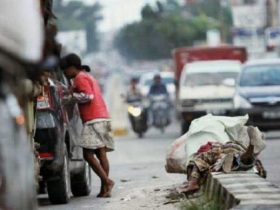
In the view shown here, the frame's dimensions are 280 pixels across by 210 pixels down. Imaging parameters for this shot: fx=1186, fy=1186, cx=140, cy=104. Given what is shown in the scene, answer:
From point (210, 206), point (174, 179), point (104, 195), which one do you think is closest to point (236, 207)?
point (210, 206)

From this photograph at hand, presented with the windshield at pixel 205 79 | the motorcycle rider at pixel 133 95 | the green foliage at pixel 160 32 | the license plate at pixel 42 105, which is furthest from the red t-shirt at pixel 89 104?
the green foliage at pixel 160 32

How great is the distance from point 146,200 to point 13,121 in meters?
6.50

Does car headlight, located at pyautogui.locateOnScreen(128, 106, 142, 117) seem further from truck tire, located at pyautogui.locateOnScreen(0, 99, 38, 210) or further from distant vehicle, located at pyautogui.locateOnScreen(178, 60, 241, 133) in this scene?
truck tire, located at pyautogui.locateOnScreen(0, 99, 38, 210)

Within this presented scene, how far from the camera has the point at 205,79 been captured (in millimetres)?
28109

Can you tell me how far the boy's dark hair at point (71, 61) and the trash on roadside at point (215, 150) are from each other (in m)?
1.41

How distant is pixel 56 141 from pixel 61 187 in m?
0.59

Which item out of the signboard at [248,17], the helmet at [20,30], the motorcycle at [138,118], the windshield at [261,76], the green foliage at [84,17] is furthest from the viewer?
the green foliage at [84,17]

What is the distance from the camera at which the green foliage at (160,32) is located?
108 m

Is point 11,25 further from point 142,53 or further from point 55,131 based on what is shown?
point 142,53

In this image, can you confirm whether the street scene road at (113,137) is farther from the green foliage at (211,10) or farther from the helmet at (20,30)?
the green foliage at (211,10)

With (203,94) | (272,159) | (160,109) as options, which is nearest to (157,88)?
(160,109)

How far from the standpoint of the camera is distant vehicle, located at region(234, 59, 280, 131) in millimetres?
24688

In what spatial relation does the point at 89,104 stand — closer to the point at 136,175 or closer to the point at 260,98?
the point at 136,175

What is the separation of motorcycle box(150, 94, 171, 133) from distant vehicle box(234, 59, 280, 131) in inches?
223
